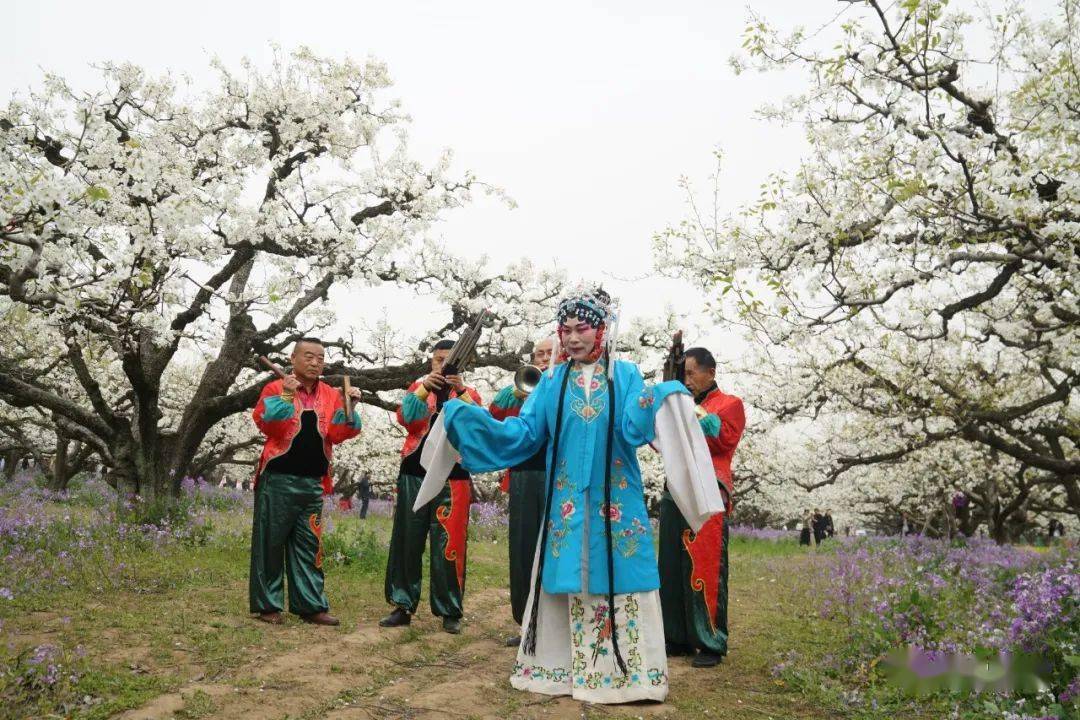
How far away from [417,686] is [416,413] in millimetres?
2203

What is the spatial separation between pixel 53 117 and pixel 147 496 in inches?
195

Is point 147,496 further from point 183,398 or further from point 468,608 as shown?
point 183,398

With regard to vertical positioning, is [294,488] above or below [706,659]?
above

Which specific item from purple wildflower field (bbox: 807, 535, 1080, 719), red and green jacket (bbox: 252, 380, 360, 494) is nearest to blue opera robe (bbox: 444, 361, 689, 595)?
purple wildflower field (bbox: 807, 535, 1080, 719)

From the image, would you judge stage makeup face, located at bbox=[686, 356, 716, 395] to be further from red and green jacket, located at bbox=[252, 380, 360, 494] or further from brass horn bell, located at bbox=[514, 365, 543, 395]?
red and green jacket, located at bbox=[252, 380, 360, 494]

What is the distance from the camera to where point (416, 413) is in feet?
21.0

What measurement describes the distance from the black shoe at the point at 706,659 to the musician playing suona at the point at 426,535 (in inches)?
74.2

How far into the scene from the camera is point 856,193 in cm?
778

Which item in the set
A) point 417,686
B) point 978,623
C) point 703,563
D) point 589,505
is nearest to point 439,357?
point 589,505

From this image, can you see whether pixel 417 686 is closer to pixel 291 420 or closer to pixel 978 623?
pixel 291 420

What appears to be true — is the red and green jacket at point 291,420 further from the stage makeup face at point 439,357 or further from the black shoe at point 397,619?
the black shoe at point 397,619

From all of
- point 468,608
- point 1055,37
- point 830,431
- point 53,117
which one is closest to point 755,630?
point 468,608

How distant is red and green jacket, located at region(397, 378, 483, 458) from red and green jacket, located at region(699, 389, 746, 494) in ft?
6.01

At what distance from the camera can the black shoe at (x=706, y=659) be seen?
5.76 m
